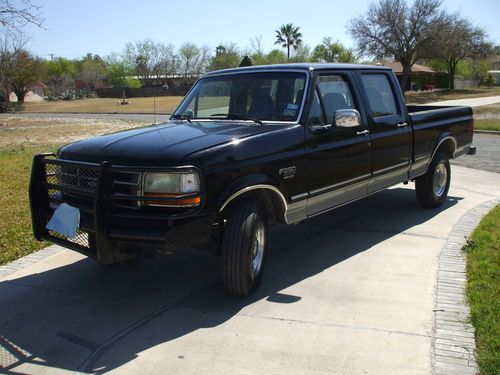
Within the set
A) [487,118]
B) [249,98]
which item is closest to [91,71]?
[487,118]

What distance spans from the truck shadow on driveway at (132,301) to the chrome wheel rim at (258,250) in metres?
0.23

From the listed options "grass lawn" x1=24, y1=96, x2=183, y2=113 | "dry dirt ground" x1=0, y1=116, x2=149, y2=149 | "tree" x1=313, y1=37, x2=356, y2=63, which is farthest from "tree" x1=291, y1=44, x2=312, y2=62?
"dry dirt ground" x1=0, y1=116, x2=149, y2=149

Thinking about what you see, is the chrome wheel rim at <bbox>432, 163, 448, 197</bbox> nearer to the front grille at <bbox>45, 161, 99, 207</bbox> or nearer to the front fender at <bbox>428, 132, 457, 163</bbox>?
the front fender at <bbox>428, 132, 457, 163</bbox>

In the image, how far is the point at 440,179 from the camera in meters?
7.54

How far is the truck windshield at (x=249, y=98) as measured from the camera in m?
5.02

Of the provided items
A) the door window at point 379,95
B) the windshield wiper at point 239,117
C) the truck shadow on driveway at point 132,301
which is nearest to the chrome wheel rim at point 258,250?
the truck shadow on driveway at point 132,301

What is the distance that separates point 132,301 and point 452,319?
260 cm

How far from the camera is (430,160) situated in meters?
7.16

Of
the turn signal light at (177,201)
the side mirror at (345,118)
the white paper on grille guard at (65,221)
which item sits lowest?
the white paper on grille guard at (65,221)

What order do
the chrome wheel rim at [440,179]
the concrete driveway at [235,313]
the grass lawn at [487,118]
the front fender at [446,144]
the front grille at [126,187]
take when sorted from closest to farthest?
1. the concrete driveway at [235,313]
2. the front grille at [126,187]
3. the front fender at [446,144]
4. the chrome wheel rim at [440,179]
5. the grass lawn at [487,118]

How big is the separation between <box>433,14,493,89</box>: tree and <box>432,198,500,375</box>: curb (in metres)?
45.1

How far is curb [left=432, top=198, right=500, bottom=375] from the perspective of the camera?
3.31 metres

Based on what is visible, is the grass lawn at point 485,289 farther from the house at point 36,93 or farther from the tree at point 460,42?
the house at point 36,93

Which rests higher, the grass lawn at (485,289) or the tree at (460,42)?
the tree at (460,42)
